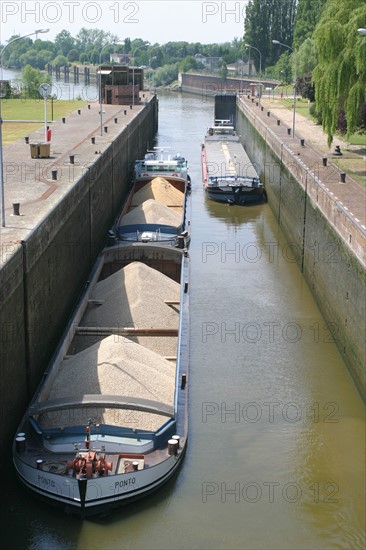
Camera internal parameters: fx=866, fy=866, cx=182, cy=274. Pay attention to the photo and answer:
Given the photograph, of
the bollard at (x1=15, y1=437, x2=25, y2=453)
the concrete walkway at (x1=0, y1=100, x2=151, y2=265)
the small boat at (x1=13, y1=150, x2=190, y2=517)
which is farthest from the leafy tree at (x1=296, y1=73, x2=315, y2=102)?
the bollard at (x1=15, y1=437, x2=25, y2=453)

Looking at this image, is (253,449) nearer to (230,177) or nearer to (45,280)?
(45,280)

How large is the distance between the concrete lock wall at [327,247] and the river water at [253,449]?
595 mm

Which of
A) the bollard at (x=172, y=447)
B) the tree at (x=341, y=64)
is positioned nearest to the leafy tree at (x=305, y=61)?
the tree at (x=341, y=64)

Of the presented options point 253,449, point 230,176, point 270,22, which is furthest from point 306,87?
point 270,22

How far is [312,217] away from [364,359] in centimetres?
1170

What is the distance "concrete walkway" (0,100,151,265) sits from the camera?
2377 centimetres

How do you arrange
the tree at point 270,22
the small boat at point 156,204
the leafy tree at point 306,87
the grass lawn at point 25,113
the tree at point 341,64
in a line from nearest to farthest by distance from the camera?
the small boat at point 156,204, the tree at point 341,64, the grass lawn at point 25,113, the leafy tree at point 306,87, the tree at point 270,22

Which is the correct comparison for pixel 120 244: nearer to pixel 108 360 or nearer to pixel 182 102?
pixel 108 360

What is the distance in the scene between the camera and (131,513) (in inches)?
660

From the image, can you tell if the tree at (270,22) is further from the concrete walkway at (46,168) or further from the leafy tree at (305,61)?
the concrete walkway at (46,168)

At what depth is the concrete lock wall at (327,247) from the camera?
23625mm

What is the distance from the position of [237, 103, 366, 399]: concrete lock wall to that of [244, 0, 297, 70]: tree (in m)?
86.3

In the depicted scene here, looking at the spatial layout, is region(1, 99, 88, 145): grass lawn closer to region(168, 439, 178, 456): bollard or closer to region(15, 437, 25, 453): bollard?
region(15, 437, 25, 453): bollard

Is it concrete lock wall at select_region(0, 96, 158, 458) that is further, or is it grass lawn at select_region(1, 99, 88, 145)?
grass lawn at select_region(1, 99, 88, 145)
